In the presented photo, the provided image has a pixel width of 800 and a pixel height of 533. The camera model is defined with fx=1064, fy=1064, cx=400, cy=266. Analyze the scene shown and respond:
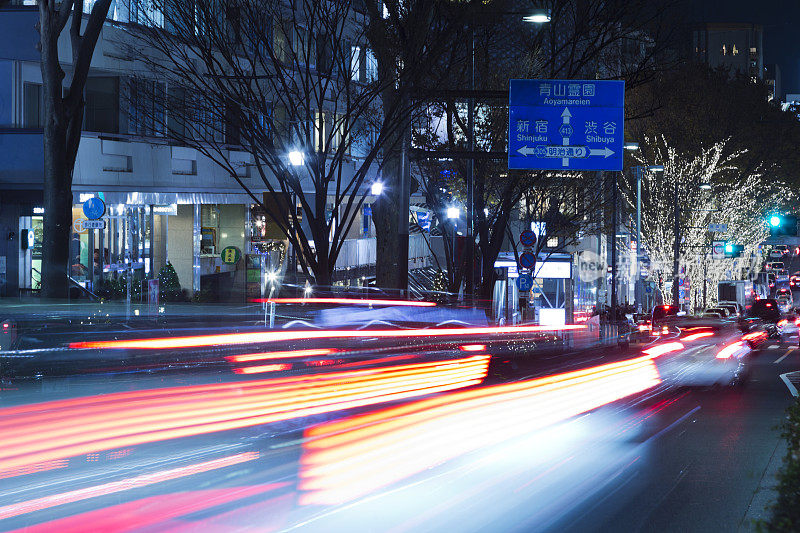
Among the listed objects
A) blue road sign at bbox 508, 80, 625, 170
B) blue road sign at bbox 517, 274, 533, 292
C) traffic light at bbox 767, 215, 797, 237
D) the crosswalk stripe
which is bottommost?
the crosswalk stripe

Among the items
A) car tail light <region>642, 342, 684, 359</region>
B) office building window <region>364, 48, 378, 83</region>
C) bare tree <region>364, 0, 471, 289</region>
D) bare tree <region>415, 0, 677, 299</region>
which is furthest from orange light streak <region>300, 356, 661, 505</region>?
car tail light <region>642, 342, 684, 359</region>

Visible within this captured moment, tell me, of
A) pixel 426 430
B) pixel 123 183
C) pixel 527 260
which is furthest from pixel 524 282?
pixel 426 430

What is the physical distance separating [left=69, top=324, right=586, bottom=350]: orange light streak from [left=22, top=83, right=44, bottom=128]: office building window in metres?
16.2

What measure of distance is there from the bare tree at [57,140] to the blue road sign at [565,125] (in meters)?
10.7

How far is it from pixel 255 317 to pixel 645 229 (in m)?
45.1

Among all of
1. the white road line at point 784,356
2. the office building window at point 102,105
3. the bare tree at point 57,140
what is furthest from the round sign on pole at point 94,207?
the white road line at point 784,356

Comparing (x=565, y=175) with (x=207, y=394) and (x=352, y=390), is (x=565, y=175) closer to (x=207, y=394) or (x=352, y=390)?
(x=352, y=390)

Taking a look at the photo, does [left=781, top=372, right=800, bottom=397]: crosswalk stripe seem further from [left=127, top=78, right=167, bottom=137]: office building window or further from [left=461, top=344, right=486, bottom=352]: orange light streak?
[left=127, top=78, right=167, bottom=137]: office building window

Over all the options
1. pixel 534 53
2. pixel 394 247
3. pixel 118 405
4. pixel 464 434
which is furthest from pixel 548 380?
pixel 534 53

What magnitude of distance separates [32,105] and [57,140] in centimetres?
1045

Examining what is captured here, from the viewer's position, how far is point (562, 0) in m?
30.0

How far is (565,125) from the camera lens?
26844 mm

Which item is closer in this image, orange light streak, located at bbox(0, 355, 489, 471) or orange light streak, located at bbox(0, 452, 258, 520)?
orange light streak, located at bbox(0, 452, 258, 520)

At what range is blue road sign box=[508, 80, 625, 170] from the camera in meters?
26.7
